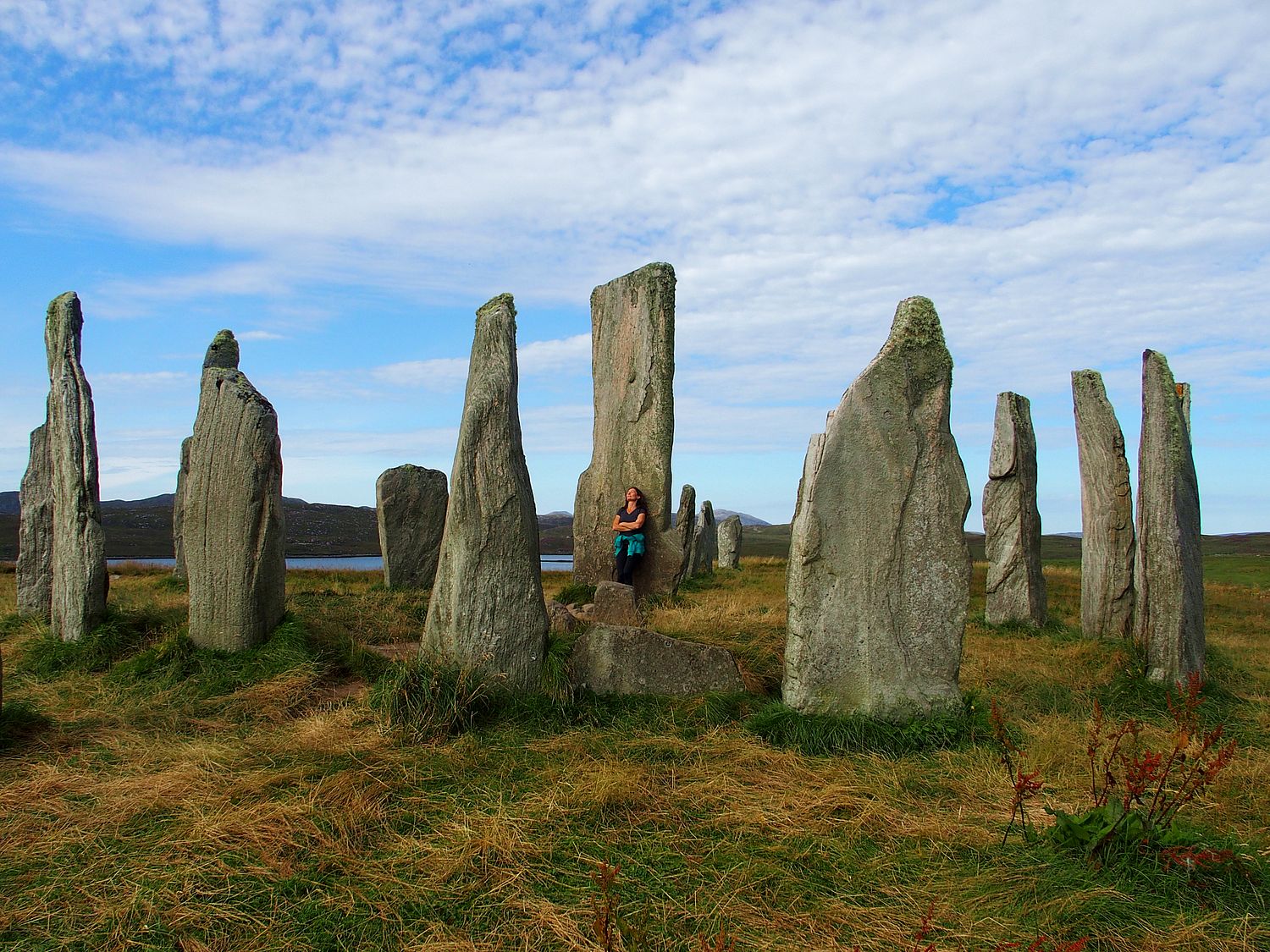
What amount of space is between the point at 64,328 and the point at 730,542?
17069mm

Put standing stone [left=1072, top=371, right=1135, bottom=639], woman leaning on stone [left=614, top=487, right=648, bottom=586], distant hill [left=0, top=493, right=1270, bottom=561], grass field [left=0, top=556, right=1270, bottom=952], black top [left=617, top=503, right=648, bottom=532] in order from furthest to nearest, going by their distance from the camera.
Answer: distant hill [left=0, top=493, right=1270, bottom=561] → black top [left=617, top=503, right=648, bottom=532] → woman leaning on stone [left=614, top=487, right=648, bottom=586] → standing stone [left=1072, top=371, right=1135, bottom=639] → grass field [left=0, top=556, right=1270, bottom=952]

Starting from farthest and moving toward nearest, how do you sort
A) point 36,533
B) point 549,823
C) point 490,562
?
point 36,533
point 490,562
point 549,823

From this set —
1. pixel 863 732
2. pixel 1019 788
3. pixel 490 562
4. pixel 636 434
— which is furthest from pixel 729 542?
pixel 1019 788

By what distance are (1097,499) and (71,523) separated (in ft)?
35.8

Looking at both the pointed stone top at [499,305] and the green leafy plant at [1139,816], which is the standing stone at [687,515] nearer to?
the pointed stone top at [499,305]

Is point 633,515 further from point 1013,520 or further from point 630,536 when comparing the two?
point 1013,520

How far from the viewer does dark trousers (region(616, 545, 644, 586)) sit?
39.3ft

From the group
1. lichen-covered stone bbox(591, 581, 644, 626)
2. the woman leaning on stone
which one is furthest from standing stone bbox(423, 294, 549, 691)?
the woman leaning on stone

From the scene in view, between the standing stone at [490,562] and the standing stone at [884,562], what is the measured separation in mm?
2032

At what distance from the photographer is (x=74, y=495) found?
825 centimetres

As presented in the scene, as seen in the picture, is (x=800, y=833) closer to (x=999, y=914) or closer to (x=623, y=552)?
(x=999, y=914)

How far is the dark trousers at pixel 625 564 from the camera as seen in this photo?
11977 millimetres

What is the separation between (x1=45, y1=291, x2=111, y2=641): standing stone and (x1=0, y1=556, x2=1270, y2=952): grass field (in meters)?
0.81

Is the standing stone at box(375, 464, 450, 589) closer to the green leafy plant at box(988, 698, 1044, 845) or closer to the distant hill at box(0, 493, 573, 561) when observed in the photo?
the green leafy plant at box(988, 698, 1044, 845)
